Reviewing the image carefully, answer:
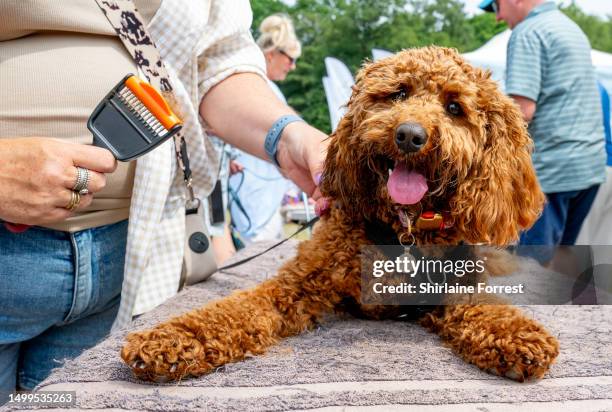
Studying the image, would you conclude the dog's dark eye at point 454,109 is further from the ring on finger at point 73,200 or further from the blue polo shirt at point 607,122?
the blue polo shirt at point 607,122

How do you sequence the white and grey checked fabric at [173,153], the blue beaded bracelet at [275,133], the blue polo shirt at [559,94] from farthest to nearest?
the blue polo shirt at [559,94]
the blue beaded bracelet at [275,133]
the white and grey checked fabric at [173,153]

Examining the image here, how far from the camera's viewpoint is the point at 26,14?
1252mm

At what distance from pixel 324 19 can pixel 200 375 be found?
33677 millimetres

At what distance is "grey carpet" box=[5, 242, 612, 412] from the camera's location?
106 cm

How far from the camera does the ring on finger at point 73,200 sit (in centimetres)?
120

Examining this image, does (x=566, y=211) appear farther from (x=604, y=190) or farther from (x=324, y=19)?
(x=324, y=19)

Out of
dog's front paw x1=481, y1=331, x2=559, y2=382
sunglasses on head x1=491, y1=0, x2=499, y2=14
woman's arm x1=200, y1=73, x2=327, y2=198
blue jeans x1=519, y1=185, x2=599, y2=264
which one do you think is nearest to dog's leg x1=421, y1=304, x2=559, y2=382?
dog's front paw x1=481, y1=331, x2=559, y2=382

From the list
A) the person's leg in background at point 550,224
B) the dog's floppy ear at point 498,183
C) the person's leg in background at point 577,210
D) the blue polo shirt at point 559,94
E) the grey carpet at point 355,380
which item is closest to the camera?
the grey carpet at point 355,380

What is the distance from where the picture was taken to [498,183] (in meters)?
1.64

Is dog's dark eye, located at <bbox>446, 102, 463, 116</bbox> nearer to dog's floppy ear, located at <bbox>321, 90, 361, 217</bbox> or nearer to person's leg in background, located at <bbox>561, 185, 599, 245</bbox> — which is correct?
dog's floppy ear, located at <bbox>321, 90, 361, 217</bbox>

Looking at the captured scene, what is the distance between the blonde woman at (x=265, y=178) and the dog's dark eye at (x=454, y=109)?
4.37 meters

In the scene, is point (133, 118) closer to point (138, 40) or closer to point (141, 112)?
point (141, 112)

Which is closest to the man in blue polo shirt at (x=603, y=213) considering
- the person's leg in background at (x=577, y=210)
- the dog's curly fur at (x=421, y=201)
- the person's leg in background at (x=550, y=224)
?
the person's leg in background at (x=577, y=210)

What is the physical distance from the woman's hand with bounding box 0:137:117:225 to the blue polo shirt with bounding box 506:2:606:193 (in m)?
3.22
